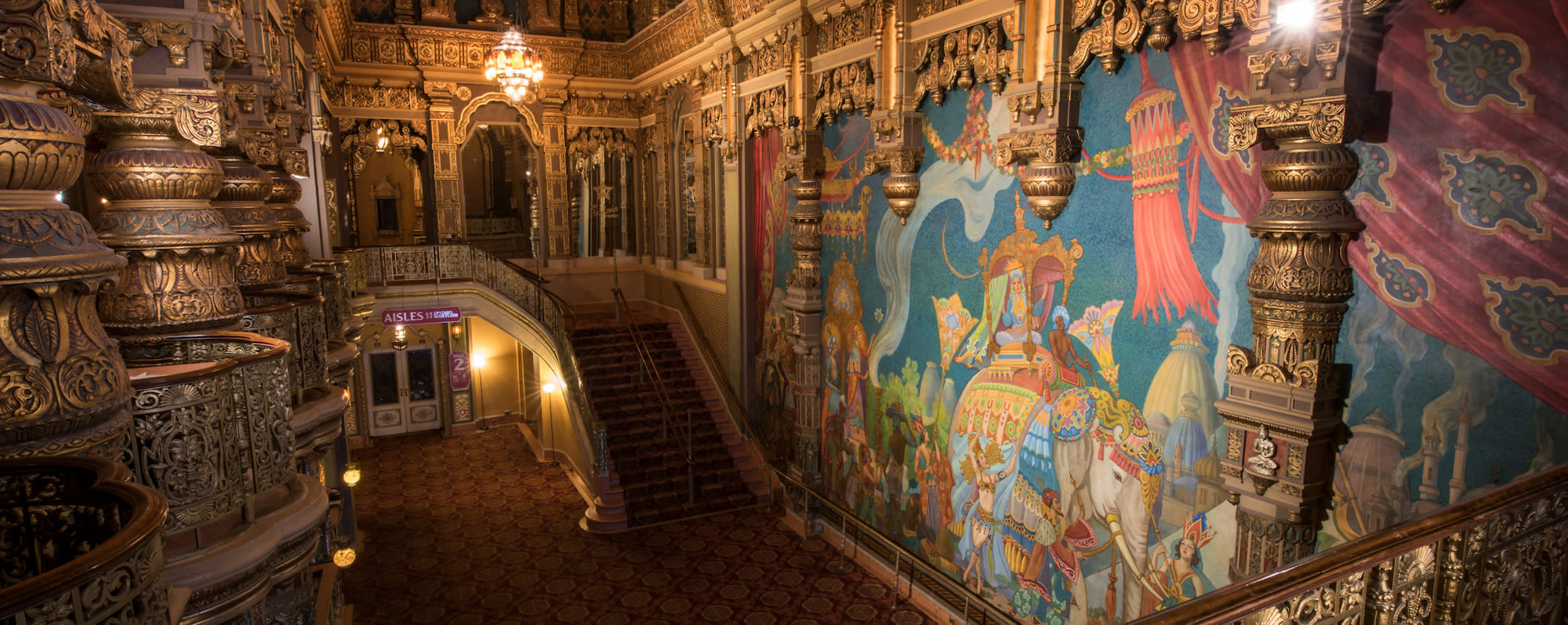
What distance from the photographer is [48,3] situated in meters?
2.14

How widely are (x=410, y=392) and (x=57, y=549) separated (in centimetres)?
1580

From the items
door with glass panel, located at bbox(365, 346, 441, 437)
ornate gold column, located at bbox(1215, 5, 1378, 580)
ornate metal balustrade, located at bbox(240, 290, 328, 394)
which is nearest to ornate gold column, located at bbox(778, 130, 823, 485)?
ornate metal balustrade, located at bbox(240, 290, 328, 394)

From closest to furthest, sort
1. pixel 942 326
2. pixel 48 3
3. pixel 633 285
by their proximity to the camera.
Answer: pixel 48 3, pixel 942 326, pixel 633 285

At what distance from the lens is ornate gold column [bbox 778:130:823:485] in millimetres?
10172

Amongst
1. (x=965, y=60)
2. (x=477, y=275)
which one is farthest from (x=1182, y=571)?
(x=477, y=275)

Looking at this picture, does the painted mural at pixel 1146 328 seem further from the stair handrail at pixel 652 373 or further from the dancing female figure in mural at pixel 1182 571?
the stair handrail at pixel 652 373

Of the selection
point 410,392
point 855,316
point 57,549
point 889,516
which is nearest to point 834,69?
point 855,316

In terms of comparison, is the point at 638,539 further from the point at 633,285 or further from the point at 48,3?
the point at 48,3

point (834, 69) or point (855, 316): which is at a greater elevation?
point (834, 69)

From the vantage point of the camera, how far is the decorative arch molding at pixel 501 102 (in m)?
15.3

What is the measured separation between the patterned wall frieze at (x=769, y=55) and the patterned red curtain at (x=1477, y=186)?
23.3ft

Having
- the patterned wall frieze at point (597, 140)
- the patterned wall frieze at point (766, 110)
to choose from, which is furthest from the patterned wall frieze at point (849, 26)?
the patterned wall frieze at point (597, 140)

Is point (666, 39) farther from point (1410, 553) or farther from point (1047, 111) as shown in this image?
point (1410, 553)

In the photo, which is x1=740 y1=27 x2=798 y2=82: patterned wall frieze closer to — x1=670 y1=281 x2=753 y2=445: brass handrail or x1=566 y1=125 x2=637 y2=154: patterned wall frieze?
x1=670 y1=281 x2=753 y2=445: brass handrail
